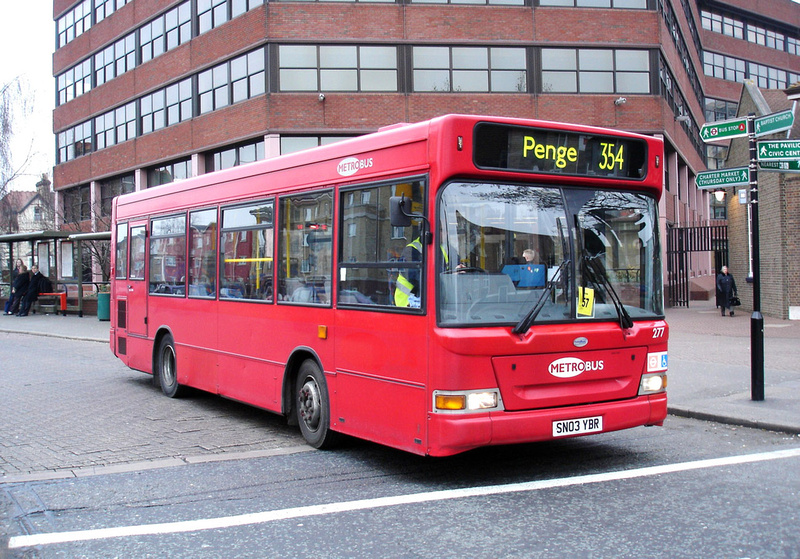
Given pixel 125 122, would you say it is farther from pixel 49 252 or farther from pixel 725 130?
pixel 725 130

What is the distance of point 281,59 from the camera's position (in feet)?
96.7

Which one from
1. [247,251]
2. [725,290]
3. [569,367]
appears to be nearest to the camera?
[569,367]

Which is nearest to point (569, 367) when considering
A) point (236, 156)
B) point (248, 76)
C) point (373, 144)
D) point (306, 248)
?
point (373, 144)

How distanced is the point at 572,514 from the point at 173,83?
33.5 m

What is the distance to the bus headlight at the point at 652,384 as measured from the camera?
22.7 ft

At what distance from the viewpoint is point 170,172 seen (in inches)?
1446

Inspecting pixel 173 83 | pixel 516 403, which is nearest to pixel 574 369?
pixel 516 403

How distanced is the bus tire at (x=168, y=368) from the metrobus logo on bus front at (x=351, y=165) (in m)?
4.71

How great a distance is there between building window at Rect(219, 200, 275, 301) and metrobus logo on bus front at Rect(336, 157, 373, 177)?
1.38m

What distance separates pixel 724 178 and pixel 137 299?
336 inches

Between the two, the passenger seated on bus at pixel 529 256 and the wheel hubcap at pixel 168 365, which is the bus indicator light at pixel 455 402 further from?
the wheel hubcap at pixel 168 365

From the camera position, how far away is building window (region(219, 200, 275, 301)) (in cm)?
855

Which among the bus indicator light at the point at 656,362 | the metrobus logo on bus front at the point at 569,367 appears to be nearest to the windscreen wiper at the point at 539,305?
the metrobus logo on bus front at the point at 569,367

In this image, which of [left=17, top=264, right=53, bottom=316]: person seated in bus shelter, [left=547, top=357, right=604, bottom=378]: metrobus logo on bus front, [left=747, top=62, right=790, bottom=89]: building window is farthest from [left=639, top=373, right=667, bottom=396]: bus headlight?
[left=747, top=62, right=790, bottom=89]: building window
